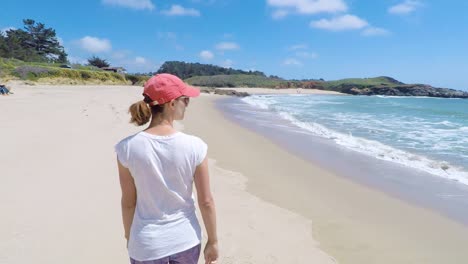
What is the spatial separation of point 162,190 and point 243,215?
110 inches

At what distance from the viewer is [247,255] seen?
11.2ft

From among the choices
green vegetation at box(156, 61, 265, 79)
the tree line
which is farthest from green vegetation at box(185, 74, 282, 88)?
the tree line

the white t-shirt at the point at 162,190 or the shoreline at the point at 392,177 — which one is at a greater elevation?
the white t-shirt at the point at 162,190

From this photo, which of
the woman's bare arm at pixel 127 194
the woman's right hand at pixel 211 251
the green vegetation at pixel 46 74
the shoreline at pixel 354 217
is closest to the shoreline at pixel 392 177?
the shoreline at pixel 354 217

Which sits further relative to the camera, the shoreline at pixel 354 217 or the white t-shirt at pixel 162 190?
the shoreline at pixel 354 217

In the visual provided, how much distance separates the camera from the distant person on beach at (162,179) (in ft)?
5.53

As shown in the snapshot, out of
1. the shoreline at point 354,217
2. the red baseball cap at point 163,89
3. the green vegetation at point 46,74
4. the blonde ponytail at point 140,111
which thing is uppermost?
the red baseball cap at point 163,89

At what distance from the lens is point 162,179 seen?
173cm

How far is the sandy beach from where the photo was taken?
3479 millimetres

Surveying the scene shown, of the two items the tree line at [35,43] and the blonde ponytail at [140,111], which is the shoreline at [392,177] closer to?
the blonde ponytail at [140,111]

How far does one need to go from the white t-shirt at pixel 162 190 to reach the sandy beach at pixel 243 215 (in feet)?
5.32

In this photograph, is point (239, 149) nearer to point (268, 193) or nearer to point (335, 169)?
point (335, 169)

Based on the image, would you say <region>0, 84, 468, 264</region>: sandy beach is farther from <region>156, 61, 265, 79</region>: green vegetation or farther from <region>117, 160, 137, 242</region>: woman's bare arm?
<region>156, 61, 265, 79</region>: green vegetation

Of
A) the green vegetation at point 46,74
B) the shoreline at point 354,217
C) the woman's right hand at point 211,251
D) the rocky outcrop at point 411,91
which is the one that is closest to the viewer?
the woman's right hand at point 211,251
